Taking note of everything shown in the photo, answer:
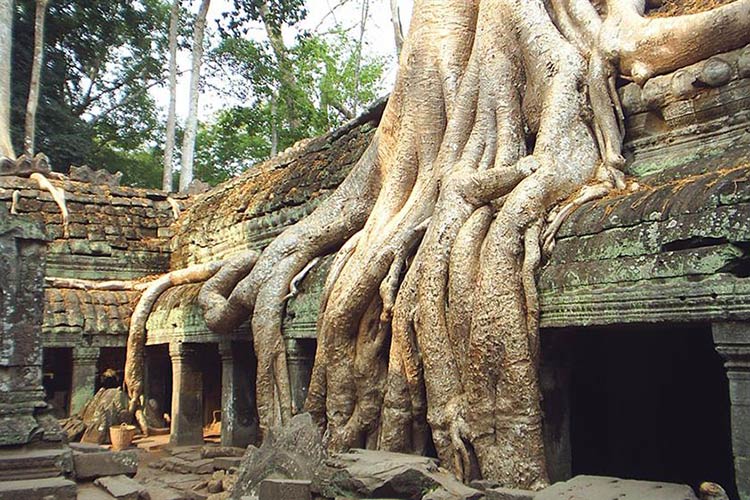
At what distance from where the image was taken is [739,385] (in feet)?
12.8

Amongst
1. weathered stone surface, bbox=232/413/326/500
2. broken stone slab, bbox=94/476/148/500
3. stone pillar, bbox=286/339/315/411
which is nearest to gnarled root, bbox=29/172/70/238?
stone pillar, bbox=286/339/315/411

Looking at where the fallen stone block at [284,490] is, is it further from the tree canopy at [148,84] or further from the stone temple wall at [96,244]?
the tree canopy at [148,84]

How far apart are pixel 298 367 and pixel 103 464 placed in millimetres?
1961

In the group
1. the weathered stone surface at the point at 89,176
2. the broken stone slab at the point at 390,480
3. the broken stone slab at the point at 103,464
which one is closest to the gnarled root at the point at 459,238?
the broken stone slab at the point at 390,480

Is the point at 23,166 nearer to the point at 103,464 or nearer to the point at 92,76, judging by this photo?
the point at 103,464

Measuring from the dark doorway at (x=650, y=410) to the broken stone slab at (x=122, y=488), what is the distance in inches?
135

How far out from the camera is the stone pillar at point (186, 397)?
9812 millimetres

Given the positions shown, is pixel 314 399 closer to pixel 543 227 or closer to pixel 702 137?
pixel 543 227

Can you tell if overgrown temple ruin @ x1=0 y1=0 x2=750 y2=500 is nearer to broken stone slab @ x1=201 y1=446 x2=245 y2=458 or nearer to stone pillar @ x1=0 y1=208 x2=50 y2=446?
stone pillar @ x1=0 y1=208 x2=50 y2=446

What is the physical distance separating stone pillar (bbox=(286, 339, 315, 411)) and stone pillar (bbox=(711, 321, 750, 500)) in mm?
4358

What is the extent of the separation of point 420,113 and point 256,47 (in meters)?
16.3

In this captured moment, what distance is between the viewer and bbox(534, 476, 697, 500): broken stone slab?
3830 millimetres

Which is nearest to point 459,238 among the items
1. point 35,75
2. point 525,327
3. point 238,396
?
point 525,327

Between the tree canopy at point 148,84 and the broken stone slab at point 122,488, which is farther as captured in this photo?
the tree canopy at point 148,84
